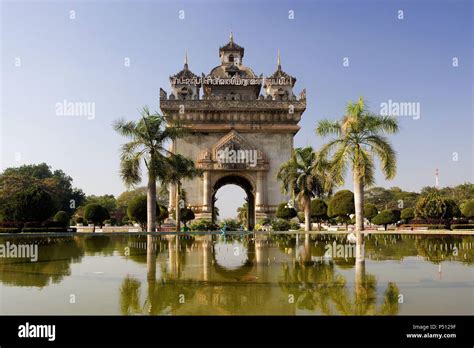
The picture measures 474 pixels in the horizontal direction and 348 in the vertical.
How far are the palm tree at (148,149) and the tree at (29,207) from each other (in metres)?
9.72

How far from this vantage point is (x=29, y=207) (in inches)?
1260

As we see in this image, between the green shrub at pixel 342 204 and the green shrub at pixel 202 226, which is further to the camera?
the green shrub at pixel 342 204

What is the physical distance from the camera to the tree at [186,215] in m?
38.8

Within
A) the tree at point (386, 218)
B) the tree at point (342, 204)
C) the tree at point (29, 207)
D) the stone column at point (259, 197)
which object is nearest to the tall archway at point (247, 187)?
the stone column at point (259, 197)

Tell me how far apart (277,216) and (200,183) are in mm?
8511

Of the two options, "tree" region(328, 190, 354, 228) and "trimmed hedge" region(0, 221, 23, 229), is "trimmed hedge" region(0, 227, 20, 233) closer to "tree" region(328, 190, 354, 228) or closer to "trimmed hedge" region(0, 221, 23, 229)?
"trimmed hedge" region(0, 221, 23, 229)

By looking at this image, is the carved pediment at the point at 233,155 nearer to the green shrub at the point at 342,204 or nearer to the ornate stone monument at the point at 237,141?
the ornate stone monument at the point at 237,141

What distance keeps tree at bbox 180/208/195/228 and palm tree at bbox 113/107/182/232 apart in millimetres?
10771

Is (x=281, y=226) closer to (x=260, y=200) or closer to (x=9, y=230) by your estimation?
(x=260, y=200)
